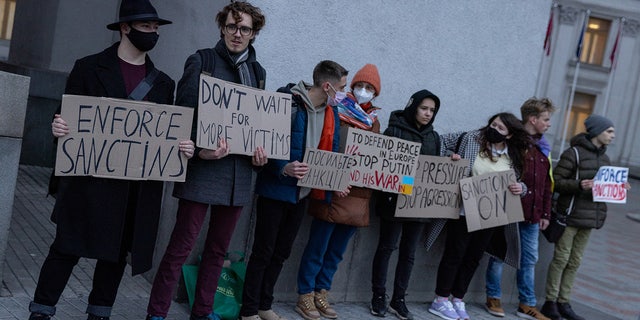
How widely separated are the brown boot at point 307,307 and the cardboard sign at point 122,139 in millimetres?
1911

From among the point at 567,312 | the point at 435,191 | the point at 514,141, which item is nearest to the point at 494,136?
the point at 514,141

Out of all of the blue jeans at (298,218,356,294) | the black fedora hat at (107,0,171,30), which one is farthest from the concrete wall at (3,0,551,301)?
the black fedora hat at (107,0,171,30)

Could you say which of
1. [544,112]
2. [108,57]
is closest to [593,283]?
[544,112]

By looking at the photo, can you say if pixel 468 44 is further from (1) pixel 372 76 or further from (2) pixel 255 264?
(2) pixel 255 264

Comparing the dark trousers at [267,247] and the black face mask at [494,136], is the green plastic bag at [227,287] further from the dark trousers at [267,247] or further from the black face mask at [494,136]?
the black face mask at [494,136]

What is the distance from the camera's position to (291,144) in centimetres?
571

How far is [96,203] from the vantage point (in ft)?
15.0

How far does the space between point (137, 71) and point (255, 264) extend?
1.75m

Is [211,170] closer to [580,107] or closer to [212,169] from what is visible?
[212,169]

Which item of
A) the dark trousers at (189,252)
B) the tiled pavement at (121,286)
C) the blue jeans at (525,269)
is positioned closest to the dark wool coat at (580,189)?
the blue jeans at (525,269)

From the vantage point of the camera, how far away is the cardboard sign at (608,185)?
7617mm

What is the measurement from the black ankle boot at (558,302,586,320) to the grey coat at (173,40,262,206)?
4239mm

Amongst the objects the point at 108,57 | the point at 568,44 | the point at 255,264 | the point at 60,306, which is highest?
the point at 568,44

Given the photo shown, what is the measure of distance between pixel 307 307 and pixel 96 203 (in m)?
2.27
